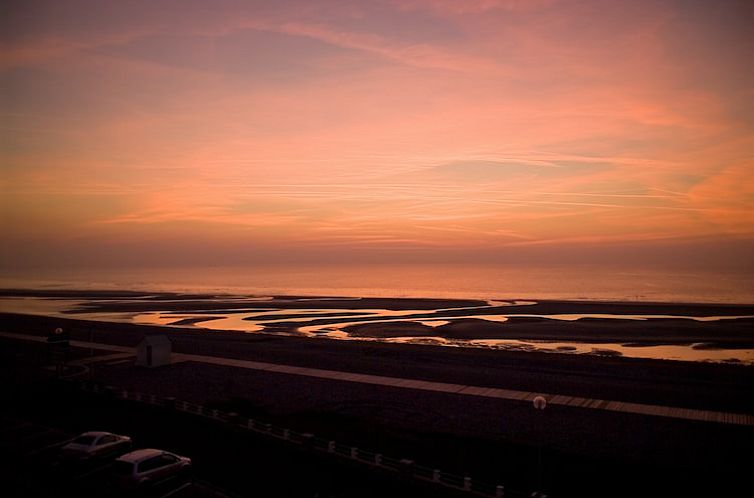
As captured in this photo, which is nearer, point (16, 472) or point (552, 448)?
point (16, 472)

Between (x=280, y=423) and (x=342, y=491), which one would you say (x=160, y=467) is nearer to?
(x=342, y=491)

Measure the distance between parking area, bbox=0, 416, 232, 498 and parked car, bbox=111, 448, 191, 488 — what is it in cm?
16

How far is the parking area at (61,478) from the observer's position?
16625mm

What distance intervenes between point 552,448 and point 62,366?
104ft

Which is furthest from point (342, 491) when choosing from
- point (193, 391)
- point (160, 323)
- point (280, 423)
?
point (160, 323)

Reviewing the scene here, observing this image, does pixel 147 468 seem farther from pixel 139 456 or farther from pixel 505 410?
pixel 505 410

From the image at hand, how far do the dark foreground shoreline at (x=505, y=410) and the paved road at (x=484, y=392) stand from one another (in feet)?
3.43

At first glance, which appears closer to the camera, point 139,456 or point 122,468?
point 122,468

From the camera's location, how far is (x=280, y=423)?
26484mm

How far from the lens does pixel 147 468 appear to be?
16.7m

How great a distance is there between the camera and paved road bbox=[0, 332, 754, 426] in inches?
1094

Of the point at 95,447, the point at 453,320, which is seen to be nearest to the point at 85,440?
the point at 95,447

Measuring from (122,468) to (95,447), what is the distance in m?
2.48

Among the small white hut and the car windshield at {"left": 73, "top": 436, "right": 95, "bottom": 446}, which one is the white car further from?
the small white hut
